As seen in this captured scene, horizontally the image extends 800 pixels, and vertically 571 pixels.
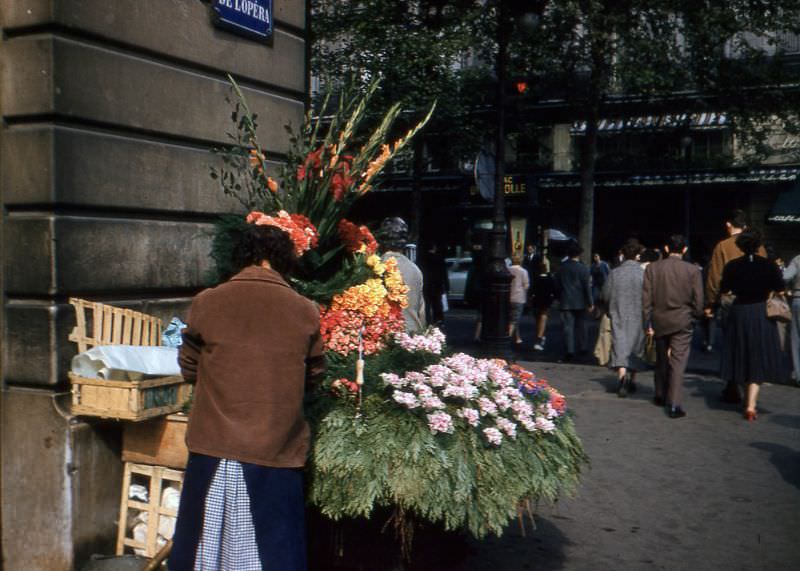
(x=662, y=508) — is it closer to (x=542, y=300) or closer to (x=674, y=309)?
(x=674, y=309)

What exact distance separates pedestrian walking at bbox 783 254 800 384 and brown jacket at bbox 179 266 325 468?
28.7ft

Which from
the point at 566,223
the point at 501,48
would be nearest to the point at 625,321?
the point at 501,48

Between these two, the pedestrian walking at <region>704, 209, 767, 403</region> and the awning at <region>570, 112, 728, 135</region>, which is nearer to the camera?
the pedestrian walking at <region>704, 209, 767, 403</region>

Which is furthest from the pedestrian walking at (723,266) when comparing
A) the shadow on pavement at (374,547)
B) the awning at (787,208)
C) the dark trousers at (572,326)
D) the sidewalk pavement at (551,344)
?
the awning at (787,208)

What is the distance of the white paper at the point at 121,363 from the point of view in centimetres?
448

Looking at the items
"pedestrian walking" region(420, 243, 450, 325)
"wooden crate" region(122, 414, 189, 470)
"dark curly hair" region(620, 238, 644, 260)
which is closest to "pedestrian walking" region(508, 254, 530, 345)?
"pedestrian walking" region(420, 243, 450, 325)

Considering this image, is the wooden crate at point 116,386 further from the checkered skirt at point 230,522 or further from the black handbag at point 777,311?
the black handbag at point 777,311

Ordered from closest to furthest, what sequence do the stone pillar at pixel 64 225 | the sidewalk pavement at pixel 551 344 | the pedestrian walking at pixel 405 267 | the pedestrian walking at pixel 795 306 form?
the stone pillar at pixel 64 225
the pedestrian walking at pixel 405 267
the pedestrian walking at pixel 795 306
the sidewalk pavement at pixel 551 344

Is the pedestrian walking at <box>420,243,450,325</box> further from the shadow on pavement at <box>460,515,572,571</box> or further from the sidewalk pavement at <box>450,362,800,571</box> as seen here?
the shadow on pavement at <box>460,515,572,571</box>

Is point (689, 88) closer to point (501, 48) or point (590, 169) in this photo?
point (590, 169)

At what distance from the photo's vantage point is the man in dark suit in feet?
47.6

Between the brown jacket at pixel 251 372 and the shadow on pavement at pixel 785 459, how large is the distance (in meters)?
4.88

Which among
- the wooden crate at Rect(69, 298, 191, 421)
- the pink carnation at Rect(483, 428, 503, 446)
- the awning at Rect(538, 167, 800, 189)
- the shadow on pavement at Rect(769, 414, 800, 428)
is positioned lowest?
the shadow on pavement at Rect(769, 414, 800, 428)

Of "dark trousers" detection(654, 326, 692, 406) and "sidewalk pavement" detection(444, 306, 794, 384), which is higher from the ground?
"dark trousers" detection(654, 326, 692, 406)
